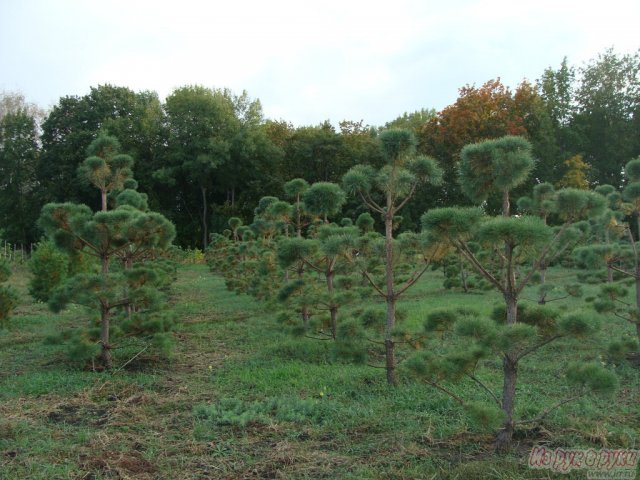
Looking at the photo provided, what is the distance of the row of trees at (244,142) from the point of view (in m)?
21.3

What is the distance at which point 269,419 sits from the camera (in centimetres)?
383

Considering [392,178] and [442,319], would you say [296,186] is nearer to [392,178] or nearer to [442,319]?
[392,178]

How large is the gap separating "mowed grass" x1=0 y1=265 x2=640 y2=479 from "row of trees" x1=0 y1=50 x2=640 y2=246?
49.9ft

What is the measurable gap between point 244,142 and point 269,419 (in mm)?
21483

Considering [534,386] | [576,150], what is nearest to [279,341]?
[534,386]

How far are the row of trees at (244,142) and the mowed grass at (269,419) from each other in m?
15.2

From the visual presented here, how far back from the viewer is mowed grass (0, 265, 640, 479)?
3111 mm

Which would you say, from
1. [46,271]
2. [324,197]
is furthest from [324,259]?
[46,271]

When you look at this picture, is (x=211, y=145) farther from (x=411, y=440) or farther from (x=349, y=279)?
(x=411, y=440)

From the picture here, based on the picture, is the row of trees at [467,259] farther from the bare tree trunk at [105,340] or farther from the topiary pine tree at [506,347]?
the bare tree trunk at [105,340]

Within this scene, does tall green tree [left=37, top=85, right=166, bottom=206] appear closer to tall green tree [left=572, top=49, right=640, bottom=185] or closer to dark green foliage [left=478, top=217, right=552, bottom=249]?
tall green tree [left=572, top=49, right=640, bottom=185]

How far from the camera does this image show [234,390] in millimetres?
4664

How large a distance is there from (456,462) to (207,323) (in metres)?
5.63

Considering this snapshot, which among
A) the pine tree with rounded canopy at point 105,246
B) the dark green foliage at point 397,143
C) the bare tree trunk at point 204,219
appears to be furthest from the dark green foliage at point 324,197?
the bare tree trunk at point 204,219
